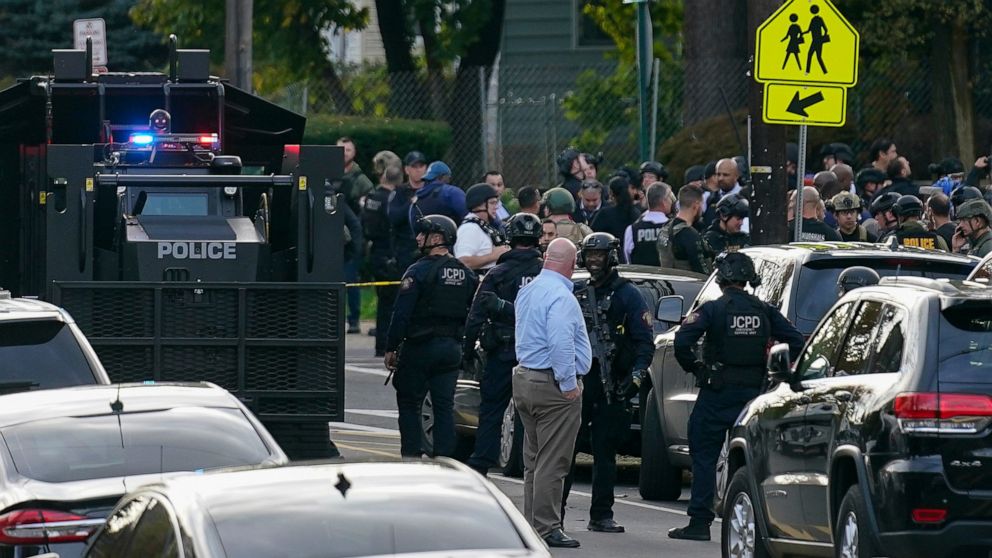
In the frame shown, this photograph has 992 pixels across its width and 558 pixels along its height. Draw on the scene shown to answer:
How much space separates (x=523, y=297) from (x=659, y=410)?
2.36 m

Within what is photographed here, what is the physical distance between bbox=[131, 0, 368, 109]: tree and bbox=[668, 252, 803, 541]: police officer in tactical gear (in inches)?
824

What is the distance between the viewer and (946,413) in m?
8.59

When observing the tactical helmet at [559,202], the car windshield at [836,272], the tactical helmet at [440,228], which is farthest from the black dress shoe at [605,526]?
the tactical helmet at [559,202]

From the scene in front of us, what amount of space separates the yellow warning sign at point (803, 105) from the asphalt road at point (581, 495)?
2803 mm

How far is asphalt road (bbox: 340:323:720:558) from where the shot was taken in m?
12.2

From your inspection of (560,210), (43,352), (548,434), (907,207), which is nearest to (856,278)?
(548,434)

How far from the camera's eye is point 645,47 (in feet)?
76.7

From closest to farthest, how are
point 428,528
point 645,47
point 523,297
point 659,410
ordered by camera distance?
point 428,528 < point 523,297 < point 659,410 < point 645,47

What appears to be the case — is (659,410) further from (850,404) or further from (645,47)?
(645,47)

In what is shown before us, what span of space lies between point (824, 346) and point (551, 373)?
220 cm

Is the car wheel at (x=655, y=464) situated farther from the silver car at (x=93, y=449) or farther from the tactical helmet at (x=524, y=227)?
the silver car at (x=93, y=449)

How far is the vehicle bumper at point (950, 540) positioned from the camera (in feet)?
28.2

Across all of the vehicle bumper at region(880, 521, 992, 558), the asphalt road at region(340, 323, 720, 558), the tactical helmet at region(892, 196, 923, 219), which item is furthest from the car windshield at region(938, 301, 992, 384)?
the tactical helmet at region(892, 196, 923, 219)

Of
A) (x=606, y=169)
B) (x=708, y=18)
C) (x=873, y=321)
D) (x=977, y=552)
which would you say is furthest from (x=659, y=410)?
(x=606, y=169)
